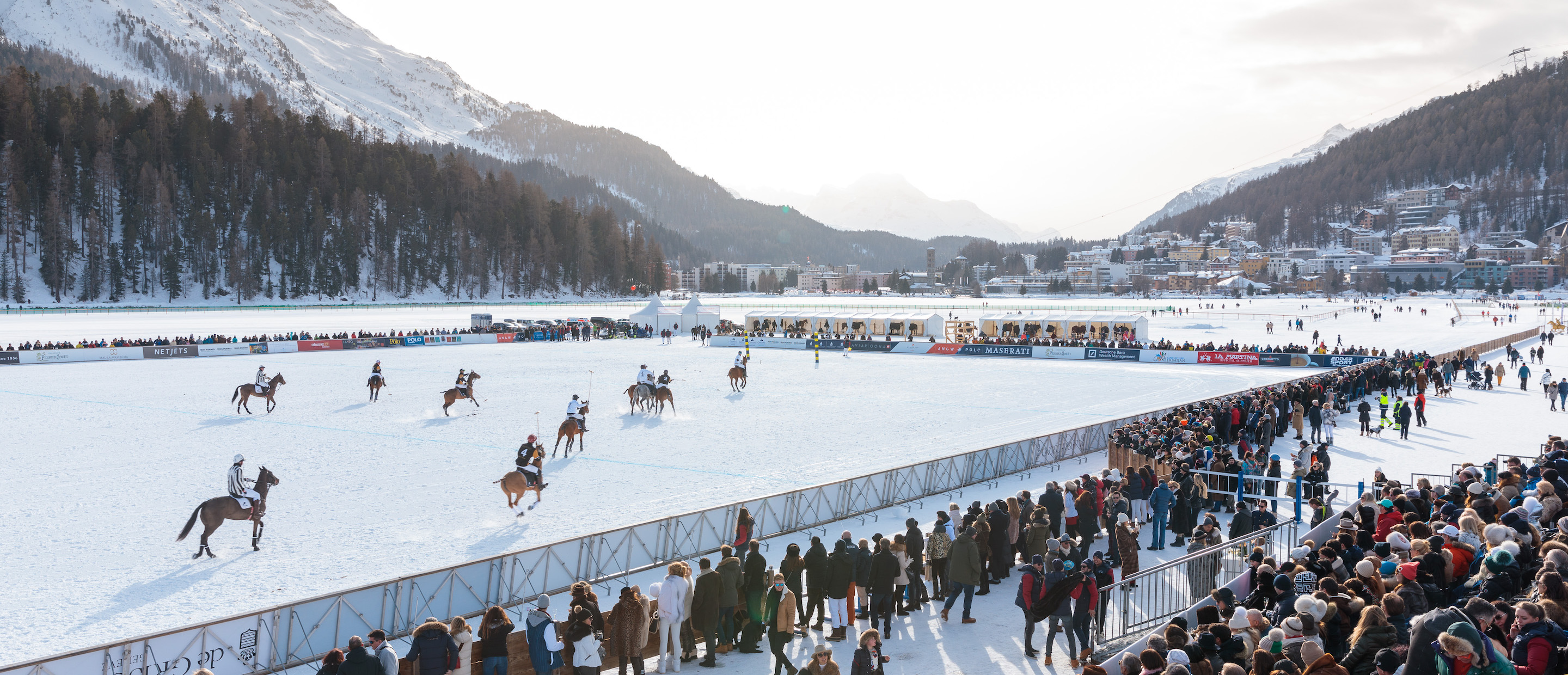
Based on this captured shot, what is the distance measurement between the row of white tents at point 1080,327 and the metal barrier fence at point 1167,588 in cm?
4197

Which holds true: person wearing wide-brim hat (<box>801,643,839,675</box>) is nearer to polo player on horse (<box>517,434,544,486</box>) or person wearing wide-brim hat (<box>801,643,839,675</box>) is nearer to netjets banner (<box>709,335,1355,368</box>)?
polo player on horse (<box>517,434,544,486</box>)

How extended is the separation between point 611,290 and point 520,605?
4858 inches

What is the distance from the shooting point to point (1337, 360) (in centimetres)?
3775

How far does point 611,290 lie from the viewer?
130m

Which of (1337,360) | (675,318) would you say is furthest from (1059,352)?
(675,318)

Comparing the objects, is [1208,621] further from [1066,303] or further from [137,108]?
[137,108]

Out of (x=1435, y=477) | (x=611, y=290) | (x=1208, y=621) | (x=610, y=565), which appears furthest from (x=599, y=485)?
(x=611, y=290)

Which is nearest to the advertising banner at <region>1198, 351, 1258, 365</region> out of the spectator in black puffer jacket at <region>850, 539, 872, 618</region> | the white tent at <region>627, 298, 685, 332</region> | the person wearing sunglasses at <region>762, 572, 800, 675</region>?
the white tent at <region>627, 298, 685, 332</region>

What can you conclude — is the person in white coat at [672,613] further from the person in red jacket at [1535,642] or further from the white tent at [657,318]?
the white tent at [657,318]

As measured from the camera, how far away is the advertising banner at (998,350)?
45406 millimetres

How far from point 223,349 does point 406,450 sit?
33349mm

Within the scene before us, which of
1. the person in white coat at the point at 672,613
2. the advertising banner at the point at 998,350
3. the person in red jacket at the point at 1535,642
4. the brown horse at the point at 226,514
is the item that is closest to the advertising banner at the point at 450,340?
the advertising banner at the point at 998,350

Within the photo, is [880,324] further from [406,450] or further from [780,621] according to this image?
[780,621]

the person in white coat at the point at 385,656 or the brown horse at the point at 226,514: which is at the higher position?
the person in white coat at the point at 385,656
